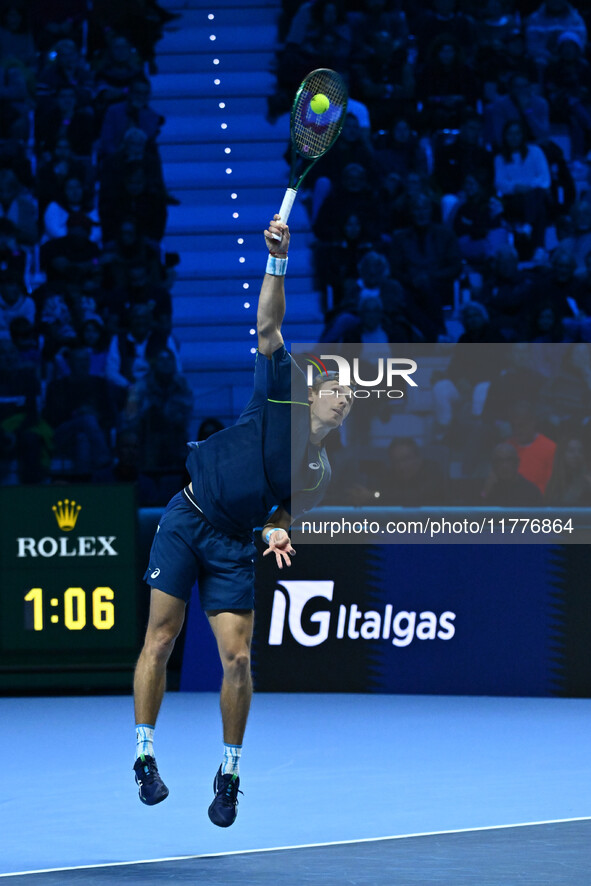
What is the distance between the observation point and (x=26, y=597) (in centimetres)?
959

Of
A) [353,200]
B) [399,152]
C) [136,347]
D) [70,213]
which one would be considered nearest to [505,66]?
[399,152]

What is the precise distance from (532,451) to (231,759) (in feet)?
20.0

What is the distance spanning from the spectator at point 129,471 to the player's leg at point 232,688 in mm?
5660

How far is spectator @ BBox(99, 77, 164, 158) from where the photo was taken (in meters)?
13.6

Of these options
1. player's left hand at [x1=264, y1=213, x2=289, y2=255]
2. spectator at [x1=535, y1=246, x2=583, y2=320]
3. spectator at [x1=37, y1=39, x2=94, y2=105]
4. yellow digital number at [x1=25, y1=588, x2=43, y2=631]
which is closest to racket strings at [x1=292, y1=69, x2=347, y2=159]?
player's left hand at [x1=264, y1=213, x2=289, y2=255]

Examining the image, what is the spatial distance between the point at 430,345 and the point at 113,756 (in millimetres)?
5942

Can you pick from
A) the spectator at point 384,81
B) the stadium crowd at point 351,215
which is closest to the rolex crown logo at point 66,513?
the stadium crowd at point 351,215

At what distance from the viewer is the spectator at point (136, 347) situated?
1254 centimetres

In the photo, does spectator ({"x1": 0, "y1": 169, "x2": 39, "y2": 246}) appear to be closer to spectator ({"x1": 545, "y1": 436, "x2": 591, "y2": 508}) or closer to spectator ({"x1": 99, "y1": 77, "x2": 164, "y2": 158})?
spectator ({"x1": 99, "y1": 77, "x2": 164, "y2": 158})

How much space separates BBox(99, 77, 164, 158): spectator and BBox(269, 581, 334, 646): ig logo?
5.72 m

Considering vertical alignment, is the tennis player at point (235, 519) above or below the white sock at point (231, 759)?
above

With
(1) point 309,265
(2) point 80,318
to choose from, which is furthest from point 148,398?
(1) point 309,265

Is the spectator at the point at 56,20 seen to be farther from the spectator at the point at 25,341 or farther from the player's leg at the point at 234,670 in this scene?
the player's leg at the point at 234,670

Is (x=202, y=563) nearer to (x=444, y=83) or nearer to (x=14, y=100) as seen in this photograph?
(x=444, y=83)
